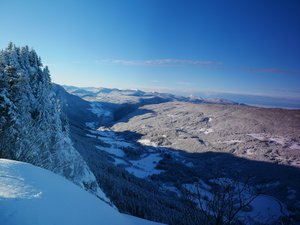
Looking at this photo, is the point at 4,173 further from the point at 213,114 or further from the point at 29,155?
the point at 213,114

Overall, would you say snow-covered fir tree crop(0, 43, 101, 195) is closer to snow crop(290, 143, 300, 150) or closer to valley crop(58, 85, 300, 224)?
valley crop(58, 85, 300, 224)

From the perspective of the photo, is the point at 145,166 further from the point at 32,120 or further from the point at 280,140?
the point at 280,140

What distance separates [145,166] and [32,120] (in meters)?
44.3

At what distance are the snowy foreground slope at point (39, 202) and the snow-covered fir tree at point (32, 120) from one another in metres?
4.46

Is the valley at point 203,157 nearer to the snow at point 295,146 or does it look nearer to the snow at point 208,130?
the snow at point 295,146

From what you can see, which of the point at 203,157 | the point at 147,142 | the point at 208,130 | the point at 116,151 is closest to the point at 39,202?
the point at 116,151

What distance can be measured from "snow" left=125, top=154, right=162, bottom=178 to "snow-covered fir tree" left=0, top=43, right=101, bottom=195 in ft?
109

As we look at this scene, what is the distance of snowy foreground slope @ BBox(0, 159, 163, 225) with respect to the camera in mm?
3615

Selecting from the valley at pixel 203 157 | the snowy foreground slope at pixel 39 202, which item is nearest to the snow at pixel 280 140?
the valley at pixel 203 157

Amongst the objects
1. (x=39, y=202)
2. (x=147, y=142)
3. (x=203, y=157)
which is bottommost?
(x=147, y=142)

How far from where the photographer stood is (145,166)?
5528 centimetres

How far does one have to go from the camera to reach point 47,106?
15.1 m

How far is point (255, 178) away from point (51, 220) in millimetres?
59864

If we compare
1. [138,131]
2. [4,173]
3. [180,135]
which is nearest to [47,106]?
[4,173]
